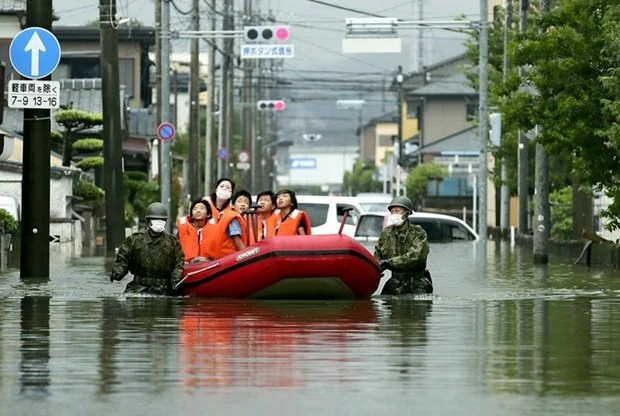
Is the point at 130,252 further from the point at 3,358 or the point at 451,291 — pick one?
A: the point at 3,358

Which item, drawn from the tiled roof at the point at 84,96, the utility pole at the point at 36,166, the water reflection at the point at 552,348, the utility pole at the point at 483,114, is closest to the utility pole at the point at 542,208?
the utility pole at the point at 36,166

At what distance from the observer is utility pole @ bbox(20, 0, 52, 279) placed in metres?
24.6

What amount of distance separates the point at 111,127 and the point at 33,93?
14.1 metres

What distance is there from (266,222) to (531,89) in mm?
12774

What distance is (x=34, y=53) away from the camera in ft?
79.3

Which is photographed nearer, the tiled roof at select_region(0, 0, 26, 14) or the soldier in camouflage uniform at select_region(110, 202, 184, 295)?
the soldier in camouflage uniform at select_region(110, 202, 184, 295)

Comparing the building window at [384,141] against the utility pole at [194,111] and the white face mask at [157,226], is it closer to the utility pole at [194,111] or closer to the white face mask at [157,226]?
the utility pole at [194,111]

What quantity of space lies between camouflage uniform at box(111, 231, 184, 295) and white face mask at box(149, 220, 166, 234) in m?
0.11

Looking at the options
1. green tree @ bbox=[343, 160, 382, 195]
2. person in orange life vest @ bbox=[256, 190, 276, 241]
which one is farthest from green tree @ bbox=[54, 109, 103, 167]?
green tree @ bbox=[343, 160, 382, 195]

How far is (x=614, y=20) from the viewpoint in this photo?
1101 inches

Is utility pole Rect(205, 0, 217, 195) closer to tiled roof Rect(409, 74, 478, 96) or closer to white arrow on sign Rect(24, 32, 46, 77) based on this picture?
white arrow on sign Rect(24, 32, 46, 77)

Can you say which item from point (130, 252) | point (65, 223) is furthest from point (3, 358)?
point (65, 223)

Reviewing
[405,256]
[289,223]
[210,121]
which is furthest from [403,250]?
[210,121]

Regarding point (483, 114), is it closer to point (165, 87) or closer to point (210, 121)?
point (165, 87)
